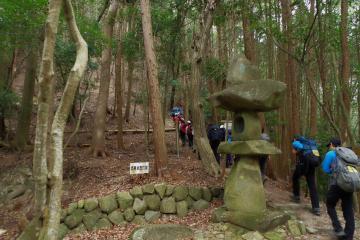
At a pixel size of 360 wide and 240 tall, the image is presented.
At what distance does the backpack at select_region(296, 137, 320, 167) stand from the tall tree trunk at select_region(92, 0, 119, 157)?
257 inches

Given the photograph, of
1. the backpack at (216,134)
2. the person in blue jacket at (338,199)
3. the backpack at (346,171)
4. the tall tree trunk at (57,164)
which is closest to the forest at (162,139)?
the tall tree trunk at (57,164)

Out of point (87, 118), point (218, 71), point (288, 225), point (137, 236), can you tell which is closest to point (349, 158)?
point (288, 225)

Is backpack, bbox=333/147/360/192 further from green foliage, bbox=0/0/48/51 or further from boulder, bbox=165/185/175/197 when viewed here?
green foliage, bbox=0/0/48/51

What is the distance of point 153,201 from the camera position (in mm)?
7637

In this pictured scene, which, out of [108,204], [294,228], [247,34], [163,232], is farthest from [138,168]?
[247,34]

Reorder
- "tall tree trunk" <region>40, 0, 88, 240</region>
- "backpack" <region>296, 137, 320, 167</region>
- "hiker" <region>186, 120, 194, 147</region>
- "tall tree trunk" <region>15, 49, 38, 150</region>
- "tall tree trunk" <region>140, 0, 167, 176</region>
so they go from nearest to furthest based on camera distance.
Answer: "tall tree trunk" <region>40, 0, 88, 240</region> < "backpack" <region>296, 137, 320, 167</region> < "tall tree trunk" <region>140, 0, 167, 176</region> < "tall tree trunk" <region>15, 49, 38, 150</region> < "hiker" <region>186, 120, 194, 147</region>

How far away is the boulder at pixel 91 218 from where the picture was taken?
7.36 metres

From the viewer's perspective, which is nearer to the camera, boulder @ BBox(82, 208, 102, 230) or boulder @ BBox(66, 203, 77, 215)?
boulder @ BBox(82, 208, 102, 230)

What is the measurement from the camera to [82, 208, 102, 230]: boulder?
24.1 feet

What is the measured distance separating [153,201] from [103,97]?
524cm

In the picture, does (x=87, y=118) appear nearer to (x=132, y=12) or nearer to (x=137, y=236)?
(x=132, y=12)

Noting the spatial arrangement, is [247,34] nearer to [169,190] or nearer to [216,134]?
[216,134]

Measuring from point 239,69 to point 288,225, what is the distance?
10.2ft

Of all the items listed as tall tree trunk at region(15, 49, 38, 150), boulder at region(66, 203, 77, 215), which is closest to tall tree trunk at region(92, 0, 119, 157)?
tall tree trunk at region(15, 49, 38, 150)
